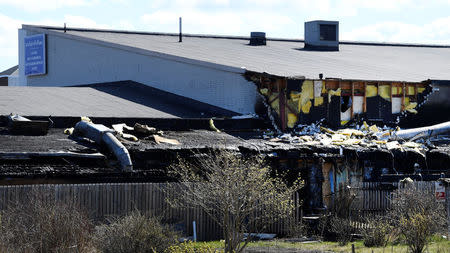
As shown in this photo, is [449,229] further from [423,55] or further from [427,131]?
[423,55]

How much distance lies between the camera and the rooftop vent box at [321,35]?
42.7 metres

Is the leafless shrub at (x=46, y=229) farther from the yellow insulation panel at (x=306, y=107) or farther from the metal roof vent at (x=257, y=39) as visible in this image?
the metal roof vent at (x=257, y=39)

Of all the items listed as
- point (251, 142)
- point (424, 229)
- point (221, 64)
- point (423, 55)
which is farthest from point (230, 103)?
point (423, 55)

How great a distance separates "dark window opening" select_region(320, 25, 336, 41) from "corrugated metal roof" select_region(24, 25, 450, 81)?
3.36 feet

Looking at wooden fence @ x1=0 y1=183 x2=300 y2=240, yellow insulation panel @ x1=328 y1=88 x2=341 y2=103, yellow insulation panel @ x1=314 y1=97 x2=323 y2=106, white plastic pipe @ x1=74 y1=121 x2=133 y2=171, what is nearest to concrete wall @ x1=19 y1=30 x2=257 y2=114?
yellow insulation panel @ x1=314 y1=97 x2=323 y2=106

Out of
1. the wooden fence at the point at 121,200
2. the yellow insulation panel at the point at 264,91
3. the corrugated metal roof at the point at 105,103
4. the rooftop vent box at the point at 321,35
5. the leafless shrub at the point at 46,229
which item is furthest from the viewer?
the rooftop vent box at the point at 321,35

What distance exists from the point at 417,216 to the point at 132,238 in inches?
289

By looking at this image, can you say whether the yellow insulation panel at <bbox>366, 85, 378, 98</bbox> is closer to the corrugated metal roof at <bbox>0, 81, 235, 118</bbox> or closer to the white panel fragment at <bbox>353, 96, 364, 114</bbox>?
the white panel fragment at <bbox>353, 96, 364, 114</bbox>

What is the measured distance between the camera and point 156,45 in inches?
1481

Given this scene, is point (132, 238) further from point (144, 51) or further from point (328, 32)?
point (328, 32)

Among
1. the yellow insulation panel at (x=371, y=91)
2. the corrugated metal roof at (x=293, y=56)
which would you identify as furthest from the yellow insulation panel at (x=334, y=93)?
the yellow insulation panel at (x=371, y=91)

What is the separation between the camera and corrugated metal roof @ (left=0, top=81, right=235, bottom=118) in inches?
1133

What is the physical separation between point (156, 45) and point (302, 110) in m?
10.3

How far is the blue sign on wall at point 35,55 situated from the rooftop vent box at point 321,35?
1490 centimetres
